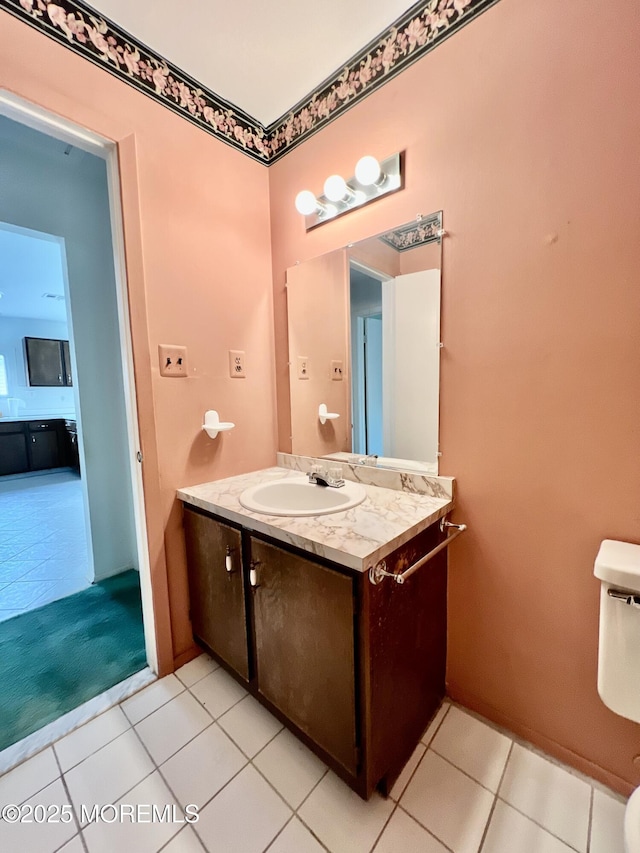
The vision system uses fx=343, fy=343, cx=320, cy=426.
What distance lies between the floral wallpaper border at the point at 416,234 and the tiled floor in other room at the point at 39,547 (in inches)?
103

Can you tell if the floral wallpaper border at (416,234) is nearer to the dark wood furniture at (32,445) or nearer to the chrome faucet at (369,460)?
the chrome faucet at (369,460)

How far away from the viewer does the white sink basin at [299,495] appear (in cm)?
134

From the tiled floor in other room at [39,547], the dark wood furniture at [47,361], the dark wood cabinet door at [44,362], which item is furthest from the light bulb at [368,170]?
the dark wood cabinet door at [44,362]

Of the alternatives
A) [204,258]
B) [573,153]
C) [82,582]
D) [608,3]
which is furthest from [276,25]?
[82,582]

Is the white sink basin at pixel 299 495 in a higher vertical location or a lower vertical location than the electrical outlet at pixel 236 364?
lower

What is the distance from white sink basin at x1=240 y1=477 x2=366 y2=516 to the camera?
1.34m

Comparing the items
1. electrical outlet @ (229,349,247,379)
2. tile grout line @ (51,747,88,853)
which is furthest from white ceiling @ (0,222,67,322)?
tile grout line @ (51,747,88,853)

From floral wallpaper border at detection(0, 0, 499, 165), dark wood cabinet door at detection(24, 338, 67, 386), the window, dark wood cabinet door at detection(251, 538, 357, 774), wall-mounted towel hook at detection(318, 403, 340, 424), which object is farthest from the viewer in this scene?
dark wood cabinet door at detection(24, 338, 67, 386)

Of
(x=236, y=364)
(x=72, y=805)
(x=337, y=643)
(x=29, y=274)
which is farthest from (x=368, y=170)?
(x=29, y=274)

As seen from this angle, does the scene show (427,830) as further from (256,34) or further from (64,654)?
(256,34)

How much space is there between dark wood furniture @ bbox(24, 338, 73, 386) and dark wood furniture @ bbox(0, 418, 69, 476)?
77 cm

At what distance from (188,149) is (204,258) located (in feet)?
1.43

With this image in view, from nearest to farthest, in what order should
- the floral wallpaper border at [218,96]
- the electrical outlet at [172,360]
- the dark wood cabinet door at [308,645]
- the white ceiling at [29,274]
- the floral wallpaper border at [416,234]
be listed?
the dark wood cabinet door at [308,645]
the floral wallpaper border at [218,96]
the floral wallpaper border at [416,234]
the electrical outlet at [172,360]
the white ceiling at [29,274]

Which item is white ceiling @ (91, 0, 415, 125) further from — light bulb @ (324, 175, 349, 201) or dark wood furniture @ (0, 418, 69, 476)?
dark wood furniture @ (0, 418, 69, 476)
